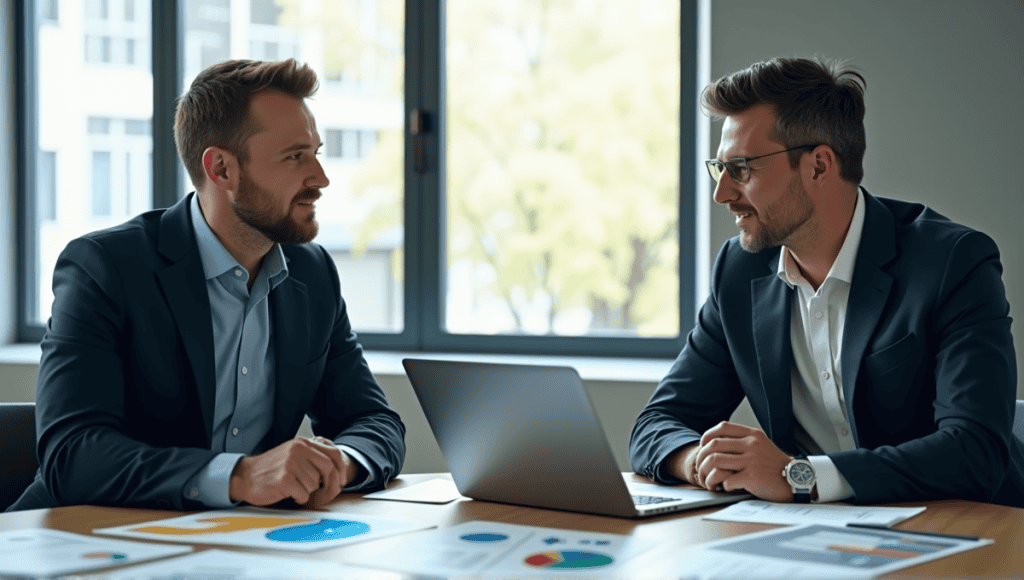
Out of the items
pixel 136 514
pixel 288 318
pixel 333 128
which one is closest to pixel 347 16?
pixel 333 128

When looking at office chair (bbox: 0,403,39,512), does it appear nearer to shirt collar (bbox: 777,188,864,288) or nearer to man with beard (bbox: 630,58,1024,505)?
man with beard (bbox: 630,58,1024,505)

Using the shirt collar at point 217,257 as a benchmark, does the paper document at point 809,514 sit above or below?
below

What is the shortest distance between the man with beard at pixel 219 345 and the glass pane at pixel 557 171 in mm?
1690

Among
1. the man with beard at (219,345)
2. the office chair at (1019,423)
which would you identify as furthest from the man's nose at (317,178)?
the office chair at (1019,423)

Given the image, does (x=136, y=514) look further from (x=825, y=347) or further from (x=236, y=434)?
(x=825, y=347)

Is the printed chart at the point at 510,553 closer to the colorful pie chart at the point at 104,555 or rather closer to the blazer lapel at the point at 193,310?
the colorful pie chart at the point at 104,555

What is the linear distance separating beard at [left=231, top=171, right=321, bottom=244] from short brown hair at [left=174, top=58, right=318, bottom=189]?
8 centimetres

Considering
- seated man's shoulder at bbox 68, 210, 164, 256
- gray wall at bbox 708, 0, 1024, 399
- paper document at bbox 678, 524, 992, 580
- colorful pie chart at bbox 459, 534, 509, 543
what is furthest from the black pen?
gray wall at bbox 708, 0, 1024, 399

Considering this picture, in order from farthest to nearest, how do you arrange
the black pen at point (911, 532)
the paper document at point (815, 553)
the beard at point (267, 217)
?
1. the beard at point (267, 217)
2. the black pen at point (911, 532)
3. the paper document at point (815, 553)

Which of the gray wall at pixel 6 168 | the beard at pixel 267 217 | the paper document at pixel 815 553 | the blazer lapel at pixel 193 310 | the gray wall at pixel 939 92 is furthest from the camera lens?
the gray wall at pixel 6 168

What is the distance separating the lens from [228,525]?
1.40 meters

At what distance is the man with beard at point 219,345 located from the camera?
1.60 m

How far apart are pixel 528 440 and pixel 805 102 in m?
1.05

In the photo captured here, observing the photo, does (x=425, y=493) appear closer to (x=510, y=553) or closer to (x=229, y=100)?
(x=510, y=553)
